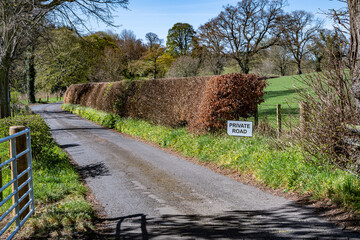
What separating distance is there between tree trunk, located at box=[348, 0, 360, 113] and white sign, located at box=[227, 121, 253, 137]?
10.2 feet

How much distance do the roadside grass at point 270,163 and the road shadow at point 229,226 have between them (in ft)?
2.26

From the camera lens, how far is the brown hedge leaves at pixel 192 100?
368 inches

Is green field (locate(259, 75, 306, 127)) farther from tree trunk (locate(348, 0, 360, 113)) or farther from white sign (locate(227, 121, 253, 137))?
tree trunk (locate(348, 0, 360, 113))

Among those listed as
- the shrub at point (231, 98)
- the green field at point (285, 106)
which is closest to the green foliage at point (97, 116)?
the green field at point (285, 106)

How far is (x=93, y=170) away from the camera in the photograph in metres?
8.16

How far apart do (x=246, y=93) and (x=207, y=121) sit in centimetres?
158

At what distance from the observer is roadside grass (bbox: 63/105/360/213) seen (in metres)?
5.03

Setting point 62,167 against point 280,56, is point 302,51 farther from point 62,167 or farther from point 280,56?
point 62,167

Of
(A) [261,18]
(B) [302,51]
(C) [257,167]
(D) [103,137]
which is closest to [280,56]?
(B) [302,51]

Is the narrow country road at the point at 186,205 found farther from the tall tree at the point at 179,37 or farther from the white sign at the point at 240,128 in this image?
the tall tree at the point at 179,37

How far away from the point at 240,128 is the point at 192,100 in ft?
10.5

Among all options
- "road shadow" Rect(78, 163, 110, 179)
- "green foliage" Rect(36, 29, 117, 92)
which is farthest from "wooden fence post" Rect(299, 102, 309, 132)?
"green foliage" Rect(36, 29, 117, 92)

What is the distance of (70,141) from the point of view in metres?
12.9

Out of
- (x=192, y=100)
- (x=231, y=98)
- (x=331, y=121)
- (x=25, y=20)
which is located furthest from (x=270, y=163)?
(x=25, y=20)
